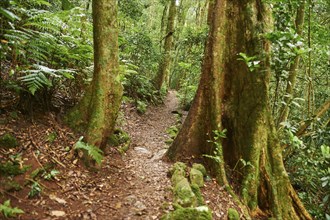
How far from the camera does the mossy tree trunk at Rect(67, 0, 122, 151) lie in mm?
4375

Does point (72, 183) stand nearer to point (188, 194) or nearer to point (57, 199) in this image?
point (57, 199)

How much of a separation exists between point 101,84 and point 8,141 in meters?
1.64

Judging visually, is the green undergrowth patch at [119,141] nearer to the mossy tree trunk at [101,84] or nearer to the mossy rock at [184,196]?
the mossy tree trunk at [101,84]

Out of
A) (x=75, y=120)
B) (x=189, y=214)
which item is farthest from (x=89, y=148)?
(x=189, y=214)

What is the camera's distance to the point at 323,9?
28.5 feet

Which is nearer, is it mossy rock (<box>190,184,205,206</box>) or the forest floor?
the forest floor

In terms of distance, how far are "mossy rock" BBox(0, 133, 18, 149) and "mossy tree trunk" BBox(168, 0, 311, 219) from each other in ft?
9.45

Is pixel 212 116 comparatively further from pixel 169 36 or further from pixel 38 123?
pixel 169 36

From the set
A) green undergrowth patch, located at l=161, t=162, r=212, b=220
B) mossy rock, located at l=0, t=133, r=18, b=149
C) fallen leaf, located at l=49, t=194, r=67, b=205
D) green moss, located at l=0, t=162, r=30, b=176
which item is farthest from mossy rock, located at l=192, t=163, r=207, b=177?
mossy rock, located at l=0, t=133, r=18, b=149

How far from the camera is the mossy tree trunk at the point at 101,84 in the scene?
14.4 feet

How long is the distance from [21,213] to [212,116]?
11.5ft

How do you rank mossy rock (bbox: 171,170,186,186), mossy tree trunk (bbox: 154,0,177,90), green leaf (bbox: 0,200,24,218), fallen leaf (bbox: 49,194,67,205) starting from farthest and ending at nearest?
1. mossy tree trunk (bbox: 154,0,177,90)
2. mossy rock (bbox: 171,170,186,186)
3. fallen leaf (bbox: 49,194,67,205)
4. green leaf (bbox: 0,200,24,218)

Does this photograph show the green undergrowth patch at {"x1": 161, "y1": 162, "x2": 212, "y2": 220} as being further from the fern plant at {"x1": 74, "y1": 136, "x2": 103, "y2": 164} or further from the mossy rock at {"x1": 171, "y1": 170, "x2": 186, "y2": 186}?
the fern plant at {"x1": 74, "y1": 136, "x2": 103, "y2": 164}

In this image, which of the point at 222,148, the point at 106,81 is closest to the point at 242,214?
the point at 222,148
